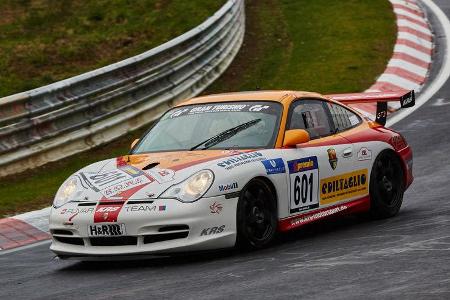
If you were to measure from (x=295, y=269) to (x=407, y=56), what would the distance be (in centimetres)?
1193

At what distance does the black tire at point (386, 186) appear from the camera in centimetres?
999

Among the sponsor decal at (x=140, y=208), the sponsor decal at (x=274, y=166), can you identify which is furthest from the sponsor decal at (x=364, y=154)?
the sponsor decal at (x=140, y=208)

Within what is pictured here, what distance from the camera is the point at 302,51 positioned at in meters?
19.7

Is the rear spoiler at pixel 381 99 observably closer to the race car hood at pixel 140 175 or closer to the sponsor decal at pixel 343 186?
the sponsor decal at pixel 343 186

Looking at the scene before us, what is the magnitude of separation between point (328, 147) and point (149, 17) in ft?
38.4

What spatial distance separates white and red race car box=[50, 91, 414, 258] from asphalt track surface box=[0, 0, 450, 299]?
198mm

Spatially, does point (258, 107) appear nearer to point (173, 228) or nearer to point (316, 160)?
point (316, 160)

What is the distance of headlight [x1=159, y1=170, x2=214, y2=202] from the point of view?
319 inches

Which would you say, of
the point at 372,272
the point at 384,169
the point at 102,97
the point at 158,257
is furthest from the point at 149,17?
the point at 372,272

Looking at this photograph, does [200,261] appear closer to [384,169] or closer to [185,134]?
[185,134]

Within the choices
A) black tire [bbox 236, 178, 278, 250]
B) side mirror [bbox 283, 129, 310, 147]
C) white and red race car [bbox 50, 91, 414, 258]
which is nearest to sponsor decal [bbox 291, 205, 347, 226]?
white and red race car [bbox 50, 91, 414, 258]

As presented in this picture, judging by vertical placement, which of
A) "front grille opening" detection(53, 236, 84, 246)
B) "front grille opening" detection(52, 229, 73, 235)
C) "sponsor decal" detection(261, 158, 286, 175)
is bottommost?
"front grille opening" detection(53, 236, 84, 246)

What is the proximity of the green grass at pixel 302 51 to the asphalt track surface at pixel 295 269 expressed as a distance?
14.0 ft

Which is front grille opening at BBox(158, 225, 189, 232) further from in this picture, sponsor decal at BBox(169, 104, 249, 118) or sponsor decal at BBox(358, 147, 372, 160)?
sponsor decal at BBox(358, 147, 372, 160)
